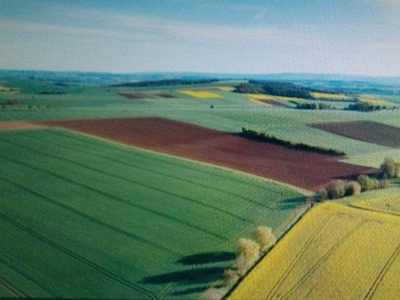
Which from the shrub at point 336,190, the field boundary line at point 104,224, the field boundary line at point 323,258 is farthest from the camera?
the shrub at point 336,190

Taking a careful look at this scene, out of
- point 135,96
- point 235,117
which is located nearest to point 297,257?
point 235,117

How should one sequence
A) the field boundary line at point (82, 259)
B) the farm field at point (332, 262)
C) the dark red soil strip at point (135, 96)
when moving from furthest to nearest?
1. the dark red soil strip at point (135, 96)
2. the farm field at point (332, 262)
3. the field boundary line at point (82, 259)

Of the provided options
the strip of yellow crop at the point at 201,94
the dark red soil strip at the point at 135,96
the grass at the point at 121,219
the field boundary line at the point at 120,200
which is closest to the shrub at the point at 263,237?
the grass at the point at 121,219

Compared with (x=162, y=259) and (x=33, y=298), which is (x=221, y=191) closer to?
(x=162, y=259)

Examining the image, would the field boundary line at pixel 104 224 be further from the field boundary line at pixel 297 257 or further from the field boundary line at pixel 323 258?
the field boundary line at pixel 323 258

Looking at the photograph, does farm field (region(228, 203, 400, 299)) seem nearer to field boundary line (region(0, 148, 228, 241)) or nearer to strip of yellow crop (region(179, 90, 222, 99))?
field boundary line (region(0, 148, 228, 241))

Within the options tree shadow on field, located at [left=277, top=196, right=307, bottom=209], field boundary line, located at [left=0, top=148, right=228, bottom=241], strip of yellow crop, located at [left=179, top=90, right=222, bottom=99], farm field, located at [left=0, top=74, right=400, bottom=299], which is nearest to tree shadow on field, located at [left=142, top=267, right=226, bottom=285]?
farm field, located at [left=0, top=74, right=400, bottom=299]
